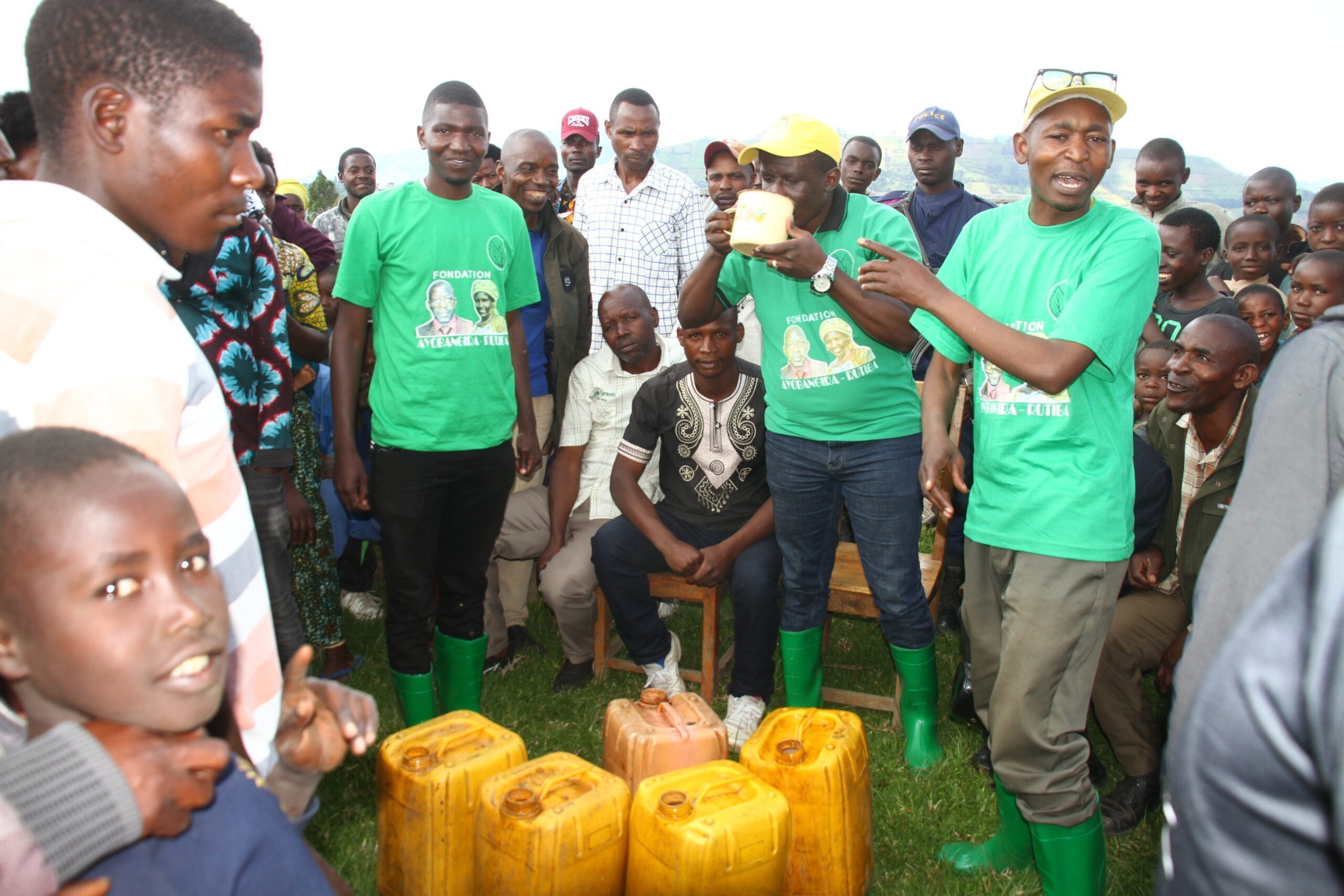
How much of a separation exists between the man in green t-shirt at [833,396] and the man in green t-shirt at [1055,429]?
23.9 inches

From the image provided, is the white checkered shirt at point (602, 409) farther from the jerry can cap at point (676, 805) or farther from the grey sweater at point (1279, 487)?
the grey sweater at point (1279, 487)

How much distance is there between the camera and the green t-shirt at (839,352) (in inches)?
124

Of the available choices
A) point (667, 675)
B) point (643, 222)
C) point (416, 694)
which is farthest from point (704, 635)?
point (643, 222)

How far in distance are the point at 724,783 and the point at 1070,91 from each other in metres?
2.02

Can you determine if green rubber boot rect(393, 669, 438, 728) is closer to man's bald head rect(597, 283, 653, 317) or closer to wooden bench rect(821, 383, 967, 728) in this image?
wooden bench rect(821, 383, 967, 728)

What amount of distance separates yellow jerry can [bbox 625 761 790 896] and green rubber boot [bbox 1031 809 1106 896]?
72cm

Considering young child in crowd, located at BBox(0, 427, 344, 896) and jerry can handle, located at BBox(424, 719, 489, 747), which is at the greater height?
young child in crowd, located at BBox(0, 427, 344, 896)

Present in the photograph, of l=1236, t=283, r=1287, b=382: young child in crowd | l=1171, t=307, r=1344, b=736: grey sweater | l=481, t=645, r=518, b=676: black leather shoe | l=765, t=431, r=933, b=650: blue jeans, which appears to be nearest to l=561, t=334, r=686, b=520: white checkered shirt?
l=481, t=645, r=518, b=676: black leather shoe

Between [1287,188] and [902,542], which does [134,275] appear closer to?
[902,542]

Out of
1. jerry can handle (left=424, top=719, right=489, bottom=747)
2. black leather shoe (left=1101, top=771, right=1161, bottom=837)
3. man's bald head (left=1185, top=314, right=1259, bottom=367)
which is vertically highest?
man's bald head (left=1185, top=314, right=1259, bottom=367)

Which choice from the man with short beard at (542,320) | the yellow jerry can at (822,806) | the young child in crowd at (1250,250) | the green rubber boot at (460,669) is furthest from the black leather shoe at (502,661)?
the young child in crowd at (1250,250)

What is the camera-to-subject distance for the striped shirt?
0.93 meters

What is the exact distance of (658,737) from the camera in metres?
2.74

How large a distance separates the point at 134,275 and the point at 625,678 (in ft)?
11.7
